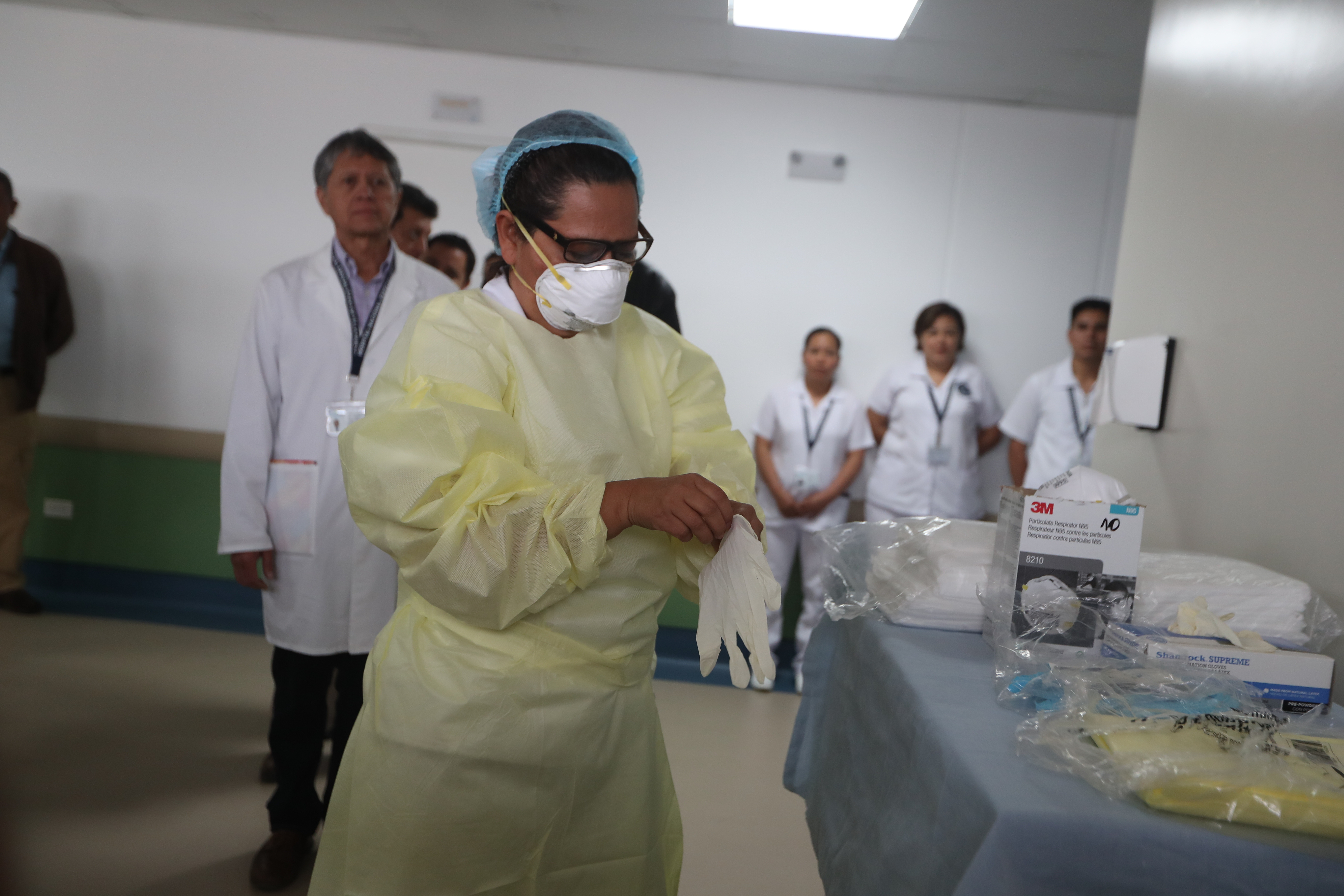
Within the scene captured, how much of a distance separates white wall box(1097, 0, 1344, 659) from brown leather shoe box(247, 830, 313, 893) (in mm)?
2074

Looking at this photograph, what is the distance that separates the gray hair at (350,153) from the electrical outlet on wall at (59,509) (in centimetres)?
297

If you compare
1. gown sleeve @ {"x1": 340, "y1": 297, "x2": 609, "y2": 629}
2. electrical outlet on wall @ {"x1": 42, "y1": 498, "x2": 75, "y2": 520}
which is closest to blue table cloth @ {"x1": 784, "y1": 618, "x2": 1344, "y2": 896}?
gown sleeve @ {"x1": 340, "y1": 297, "x2": 609, "y2": 629}

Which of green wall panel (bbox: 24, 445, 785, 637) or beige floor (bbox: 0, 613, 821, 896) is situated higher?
green wall panel (bbox: 24, 445, 785, 637)

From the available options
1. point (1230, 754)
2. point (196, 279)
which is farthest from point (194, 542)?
point (1230, 754)

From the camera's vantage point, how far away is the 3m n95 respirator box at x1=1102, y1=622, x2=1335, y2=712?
100 centimetres

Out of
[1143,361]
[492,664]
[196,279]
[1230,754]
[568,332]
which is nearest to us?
[1230,754]

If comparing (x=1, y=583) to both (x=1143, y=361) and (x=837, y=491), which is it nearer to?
(x=837, y=491)

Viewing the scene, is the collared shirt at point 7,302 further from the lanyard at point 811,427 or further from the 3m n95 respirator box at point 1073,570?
the 3m n95 respirator box at point 1073,570

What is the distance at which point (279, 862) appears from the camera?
194 centimetres

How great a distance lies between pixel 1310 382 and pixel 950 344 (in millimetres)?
2542

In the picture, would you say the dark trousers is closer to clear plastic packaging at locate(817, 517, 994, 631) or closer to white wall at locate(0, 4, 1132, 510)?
clear plastic packaging at locate(817, 517, 994, 631)

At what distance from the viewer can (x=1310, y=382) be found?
1.30 metres

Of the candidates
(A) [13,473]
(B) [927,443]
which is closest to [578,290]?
(B) [927,443]

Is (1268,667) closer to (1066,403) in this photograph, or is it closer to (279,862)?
(279,862)
